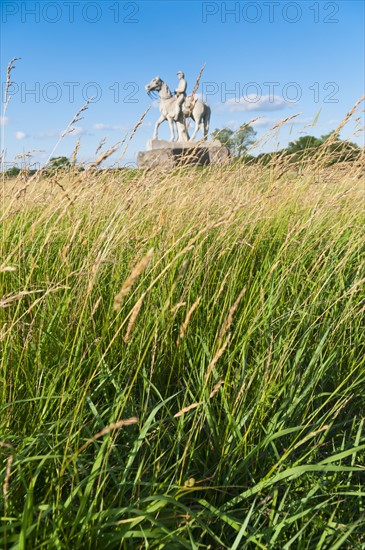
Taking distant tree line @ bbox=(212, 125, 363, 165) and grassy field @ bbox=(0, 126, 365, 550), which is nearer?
grassy field @ bbox=(0, 126, 365, 550)

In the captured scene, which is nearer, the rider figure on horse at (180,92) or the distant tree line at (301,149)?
the distant tree line at (301,149)

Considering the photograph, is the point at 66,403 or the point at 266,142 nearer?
the point at 66,403

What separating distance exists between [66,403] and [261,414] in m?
0.48

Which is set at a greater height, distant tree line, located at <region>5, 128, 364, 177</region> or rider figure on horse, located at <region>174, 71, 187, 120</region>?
rider figure on horse, located at <region>174, 71, 187, 120</region>

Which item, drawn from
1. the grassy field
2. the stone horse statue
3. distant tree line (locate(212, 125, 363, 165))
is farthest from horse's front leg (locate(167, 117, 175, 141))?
the grassy field

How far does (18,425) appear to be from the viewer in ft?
4.31

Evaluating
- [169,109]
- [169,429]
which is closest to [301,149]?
[169,429]

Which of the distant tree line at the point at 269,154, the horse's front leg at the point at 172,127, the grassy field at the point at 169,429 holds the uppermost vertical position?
the horse's front leg at the point at 172,127

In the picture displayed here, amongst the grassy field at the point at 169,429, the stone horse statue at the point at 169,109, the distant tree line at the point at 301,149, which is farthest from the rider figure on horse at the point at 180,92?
the grassy field at the point at 169,429

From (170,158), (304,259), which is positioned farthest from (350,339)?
(170,158)

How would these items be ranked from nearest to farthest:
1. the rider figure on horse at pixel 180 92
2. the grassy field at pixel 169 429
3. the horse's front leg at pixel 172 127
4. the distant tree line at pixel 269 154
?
the grassy field at pixel 169 429
the distant tree line at pixel 269 154
the rider figure on horse at pixel 180 92
the horse's front leg at pixel 172 127

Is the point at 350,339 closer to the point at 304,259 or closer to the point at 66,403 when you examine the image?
the point at 304,259

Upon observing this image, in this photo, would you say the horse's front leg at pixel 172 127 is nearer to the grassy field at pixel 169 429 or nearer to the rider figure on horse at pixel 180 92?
the rider figure on horse at pixel 180 92

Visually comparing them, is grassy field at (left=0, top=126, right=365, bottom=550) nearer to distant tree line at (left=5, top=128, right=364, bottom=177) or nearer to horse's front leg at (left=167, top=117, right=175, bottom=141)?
distant tree line at (left=5, top=128, right=364, bottom=177)
